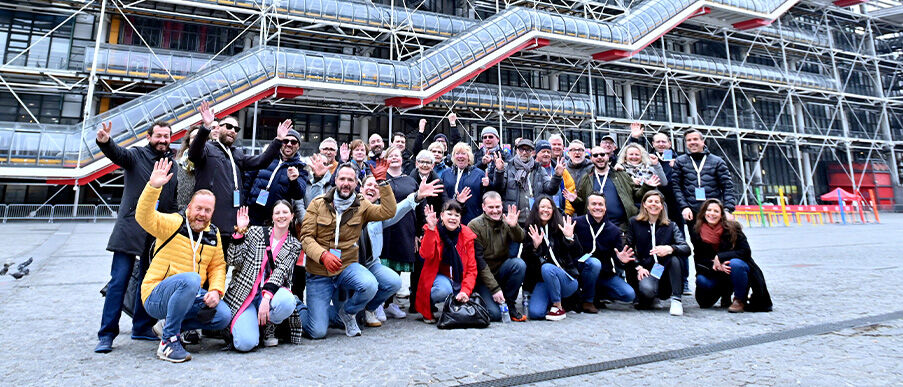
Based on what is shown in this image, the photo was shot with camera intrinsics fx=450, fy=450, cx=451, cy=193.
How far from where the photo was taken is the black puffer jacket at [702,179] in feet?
15.6

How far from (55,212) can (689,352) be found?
18.7 metres

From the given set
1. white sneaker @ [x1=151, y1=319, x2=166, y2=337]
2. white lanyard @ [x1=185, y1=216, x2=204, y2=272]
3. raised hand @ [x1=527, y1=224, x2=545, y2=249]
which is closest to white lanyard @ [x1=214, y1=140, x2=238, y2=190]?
white lanyard @ [x1=185, y1=216, x2=204, y2=272]

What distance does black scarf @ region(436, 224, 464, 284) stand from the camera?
3.83 meters

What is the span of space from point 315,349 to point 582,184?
10.5 ft

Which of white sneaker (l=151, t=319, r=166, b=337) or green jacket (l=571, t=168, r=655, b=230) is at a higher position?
green jacket (l=571, t=168, r=655, b=230)

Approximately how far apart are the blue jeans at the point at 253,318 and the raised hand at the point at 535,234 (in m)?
2.09

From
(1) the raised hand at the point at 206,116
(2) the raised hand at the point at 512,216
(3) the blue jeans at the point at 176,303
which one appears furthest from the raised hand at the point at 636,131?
(3) the blue jeans at the point at 176,303

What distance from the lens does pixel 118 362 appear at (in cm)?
267

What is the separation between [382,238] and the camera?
4.05 m

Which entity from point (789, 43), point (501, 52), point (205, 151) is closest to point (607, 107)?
point (501, 52)

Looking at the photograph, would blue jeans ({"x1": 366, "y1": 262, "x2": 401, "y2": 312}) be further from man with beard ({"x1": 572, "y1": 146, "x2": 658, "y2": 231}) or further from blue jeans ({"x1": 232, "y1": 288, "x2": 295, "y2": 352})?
man with beard ({"x1": 572, "y1": 146, "x2": 658, "y2": 231})

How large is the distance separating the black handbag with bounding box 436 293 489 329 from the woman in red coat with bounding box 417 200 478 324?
169 millimetres

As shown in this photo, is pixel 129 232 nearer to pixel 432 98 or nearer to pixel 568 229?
pixel 568 229

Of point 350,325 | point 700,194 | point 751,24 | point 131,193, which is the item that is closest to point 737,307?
point 700,194
